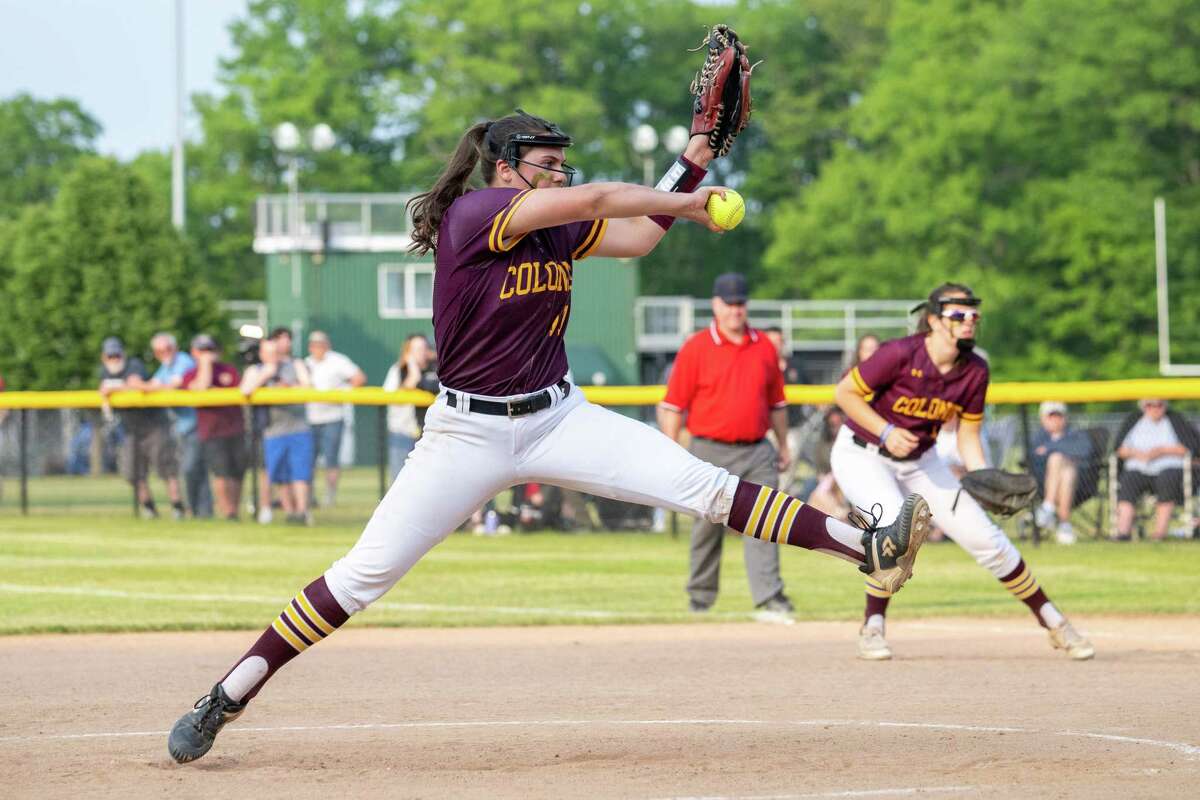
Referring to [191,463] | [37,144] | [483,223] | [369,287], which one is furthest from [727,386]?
[37,144]

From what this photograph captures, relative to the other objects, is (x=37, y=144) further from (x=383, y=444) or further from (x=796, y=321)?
(x=383, y=444)

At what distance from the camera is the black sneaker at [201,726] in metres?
6.31

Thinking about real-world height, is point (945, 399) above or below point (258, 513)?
above

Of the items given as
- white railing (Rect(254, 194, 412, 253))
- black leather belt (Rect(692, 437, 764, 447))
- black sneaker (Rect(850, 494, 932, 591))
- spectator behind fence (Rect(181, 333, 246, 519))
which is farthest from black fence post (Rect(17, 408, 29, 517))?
white railing (Rect(254, 194, 412, 253))

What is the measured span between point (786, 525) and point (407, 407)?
11.8 meters

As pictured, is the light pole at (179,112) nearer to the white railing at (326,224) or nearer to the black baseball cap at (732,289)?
the white railing at (326,224)

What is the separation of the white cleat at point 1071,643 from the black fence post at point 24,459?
12675 millimetres

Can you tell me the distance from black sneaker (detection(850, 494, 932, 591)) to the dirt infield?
2.14 feet

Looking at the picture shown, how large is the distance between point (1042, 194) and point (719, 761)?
163 ft

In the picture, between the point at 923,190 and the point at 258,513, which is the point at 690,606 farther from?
the point at 923,190

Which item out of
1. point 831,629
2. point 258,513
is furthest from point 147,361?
point 831,629

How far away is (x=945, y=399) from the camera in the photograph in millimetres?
9484

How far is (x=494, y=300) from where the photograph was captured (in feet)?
20.6

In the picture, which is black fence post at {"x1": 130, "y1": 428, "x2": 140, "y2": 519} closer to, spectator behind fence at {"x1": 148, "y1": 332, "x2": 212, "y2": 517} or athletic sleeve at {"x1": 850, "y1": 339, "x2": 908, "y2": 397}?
spectator behind fence at {"x1": 148, "y1": 332, "x2": 212, "y2": 517}
